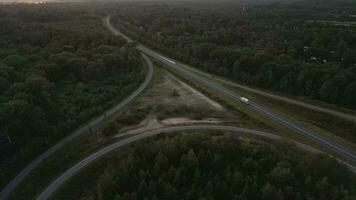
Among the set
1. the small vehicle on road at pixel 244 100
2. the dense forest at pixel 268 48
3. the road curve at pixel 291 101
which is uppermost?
the dense forest at pixel 268 48

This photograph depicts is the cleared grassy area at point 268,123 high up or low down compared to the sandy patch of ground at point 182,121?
down

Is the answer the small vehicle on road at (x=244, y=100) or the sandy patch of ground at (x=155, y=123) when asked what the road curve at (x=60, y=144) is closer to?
the sandy patch of ground at (x=155, y=123)

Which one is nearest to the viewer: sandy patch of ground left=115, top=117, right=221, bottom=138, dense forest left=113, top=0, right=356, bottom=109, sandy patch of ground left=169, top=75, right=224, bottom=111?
sandy patch of ground left=115, top=117, right=221, bottom=138

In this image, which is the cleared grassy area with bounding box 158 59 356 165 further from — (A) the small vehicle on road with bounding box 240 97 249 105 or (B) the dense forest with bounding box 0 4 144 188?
(B) the dense forest with bounding box 0 4 144 188

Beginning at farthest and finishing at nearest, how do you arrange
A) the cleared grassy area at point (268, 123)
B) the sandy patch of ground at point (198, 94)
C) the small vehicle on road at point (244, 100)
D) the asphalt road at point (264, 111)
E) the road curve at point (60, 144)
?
the small vehicle on road at point (244, 100) < the sandy patch of ground at point (198, 94) < the cleared grassy area at point (268, 123) < the asphalt road at point (264, 111) < the road curve at point (60, 144)

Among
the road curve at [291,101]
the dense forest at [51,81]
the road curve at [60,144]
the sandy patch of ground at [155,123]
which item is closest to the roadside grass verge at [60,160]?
the road curve at [60,144]

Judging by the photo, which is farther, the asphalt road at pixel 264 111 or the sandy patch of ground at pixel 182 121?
the sandy patch of ground at pixel 182 121

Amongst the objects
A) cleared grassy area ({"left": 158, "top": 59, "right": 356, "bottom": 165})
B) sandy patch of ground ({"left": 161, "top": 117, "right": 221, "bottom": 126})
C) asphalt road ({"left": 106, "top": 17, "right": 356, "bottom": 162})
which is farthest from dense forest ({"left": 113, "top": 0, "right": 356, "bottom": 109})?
sandy patch of ground ({"left": 161, "top": 117, "right": 221, "bottom": 126})

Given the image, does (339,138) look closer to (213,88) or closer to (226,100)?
(226,100)
